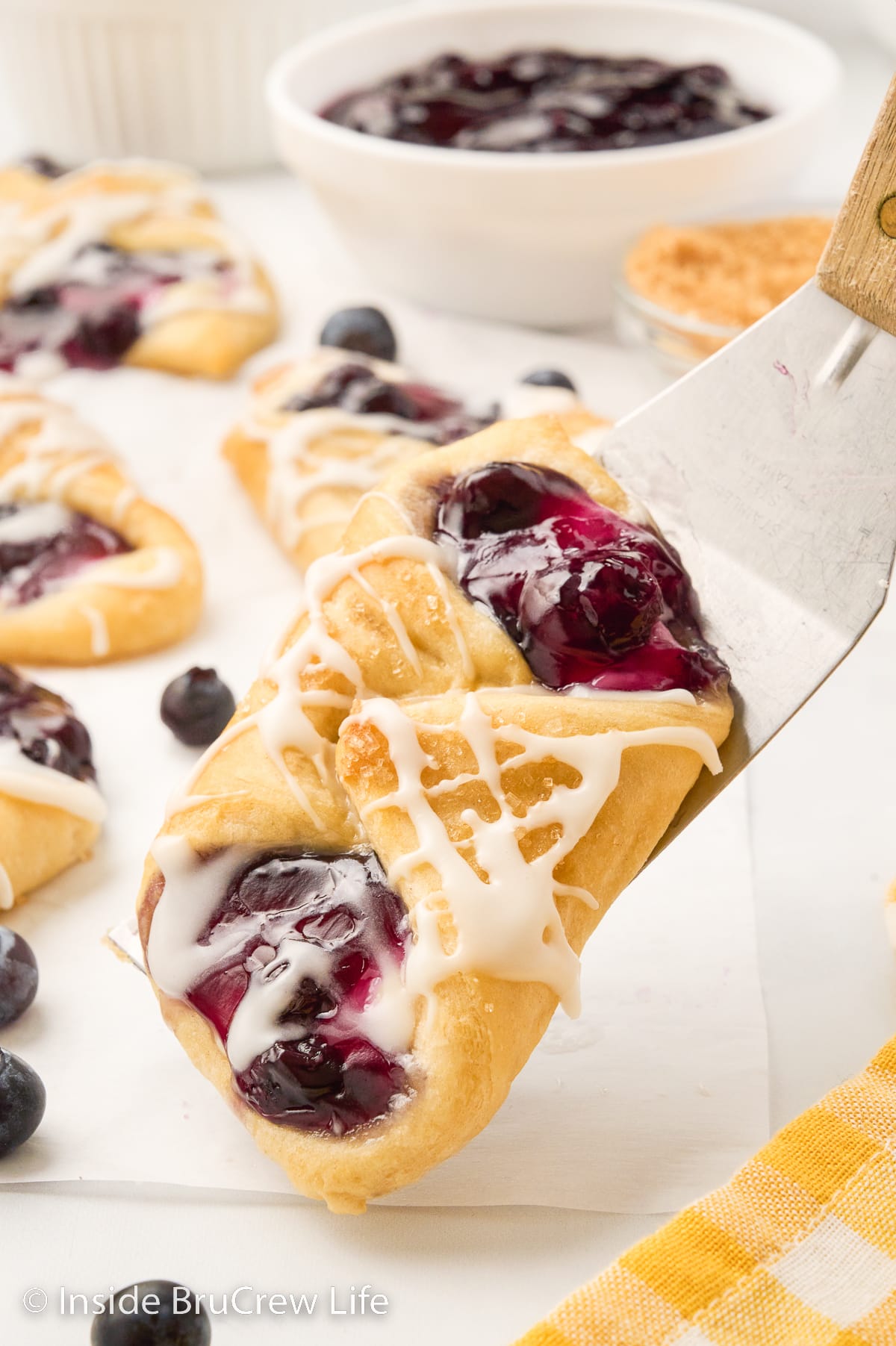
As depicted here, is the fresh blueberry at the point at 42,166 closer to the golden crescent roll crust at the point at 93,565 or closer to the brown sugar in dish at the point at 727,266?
the golden crescent roll crust at the point at 93,565

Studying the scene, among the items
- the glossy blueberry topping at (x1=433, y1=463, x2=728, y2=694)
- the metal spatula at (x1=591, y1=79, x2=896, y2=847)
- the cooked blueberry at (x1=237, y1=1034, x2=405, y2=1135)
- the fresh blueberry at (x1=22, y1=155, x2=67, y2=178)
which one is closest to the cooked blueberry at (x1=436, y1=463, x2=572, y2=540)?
the glossy blueberry topping at (x1=433, y1=463, x2=728, y2=694)

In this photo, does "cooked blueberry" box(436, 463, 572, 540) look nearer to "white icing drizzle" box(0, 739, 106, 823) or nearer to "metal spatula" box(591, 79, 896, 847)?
"metal spatula" box(591, 79, 896, 847)

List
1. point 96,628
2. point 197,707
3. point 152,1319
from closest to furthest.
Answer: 1. point 152,1319
2. point 197,707
3. point 96,628

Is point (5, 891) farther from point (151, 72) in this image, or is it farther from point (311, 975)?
point (151, 72)

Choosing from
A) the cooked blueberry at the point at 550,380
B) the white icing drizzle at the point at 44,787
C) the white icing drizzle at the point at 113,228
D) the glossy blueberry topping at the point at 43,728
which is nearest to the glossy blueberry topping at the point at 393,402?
the cooked blueberry at the point at 550,380

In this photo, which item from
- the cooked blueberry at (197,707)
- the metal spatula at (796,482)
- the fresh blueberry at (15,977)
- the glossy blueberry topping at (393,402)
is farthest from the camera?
the glossy blueberry topping at (393,402)

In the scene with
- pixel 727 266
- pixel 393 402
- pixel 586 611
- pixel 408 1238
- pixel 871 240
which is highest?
pixel 871 240

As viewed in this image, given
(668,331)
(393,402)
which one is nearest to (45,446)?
(393,402)
